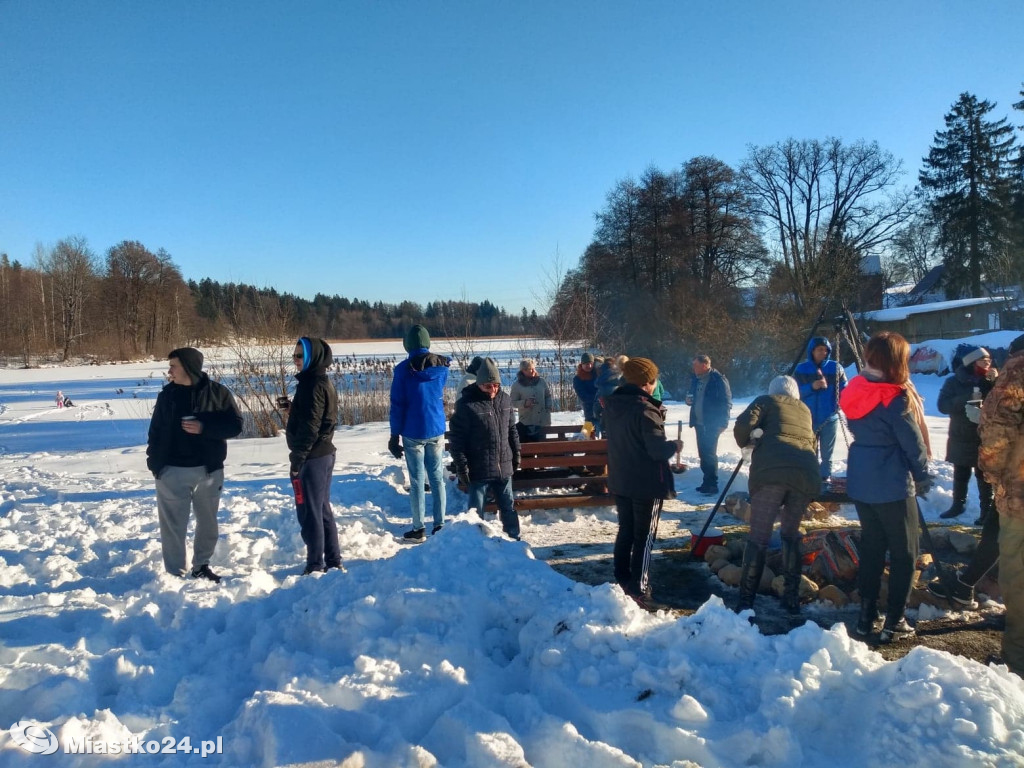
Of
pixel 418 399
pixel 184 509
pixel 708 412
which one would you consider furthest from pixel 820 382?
pixel 184 509

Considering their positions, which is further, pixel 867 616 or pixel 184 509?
pixel 184 509

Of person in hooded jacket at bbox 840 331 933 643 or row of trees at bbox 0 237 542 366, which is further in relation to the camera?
row of trees at bbox 0 237 542 366

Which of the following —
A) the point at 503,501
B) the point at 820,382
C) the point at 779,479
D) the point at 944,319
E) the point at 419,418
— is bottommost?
the point at 503,501

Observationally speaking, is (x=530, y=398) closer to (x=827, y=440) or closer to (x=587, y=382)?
(x=587, y=382)

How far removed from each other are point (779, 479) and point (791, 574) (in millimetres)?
751

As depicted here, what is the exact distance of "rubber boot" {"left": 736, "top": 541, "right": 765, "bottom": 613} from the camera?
428 cm

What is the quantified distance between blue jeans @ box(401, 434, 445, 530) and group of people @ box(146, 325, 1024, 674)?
0.01 meters

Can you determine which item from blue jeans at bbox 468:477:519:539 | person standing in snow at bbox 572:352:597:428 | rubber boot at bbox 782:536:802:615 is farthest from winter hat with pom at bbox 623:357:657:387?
person standing in snow at bbox 572:352:597:428

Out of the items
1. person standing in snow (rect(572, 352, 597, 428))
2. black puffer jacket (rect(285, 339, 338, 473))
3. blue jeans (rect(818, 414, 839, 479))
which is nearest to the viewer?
black puffer jacket (rect(285, 339, 338, 473))

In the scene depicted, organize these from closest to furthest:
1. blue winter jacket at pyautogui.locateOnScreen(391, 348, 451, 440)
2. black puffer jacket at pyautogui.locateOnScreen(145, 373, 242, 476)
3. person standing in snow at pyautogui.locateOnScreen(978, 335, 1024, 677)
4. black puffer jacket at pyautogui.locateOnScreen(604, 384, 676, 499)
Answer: person standing in snow at pyautogui.locateOnScreen(978, 335, 1024, 677)
black puffer jacket at pyautogui.locateOnScreen(604, 384, 676, 499)
black puffer jacket at pyautogui.locateOnScreen(145, 373, 242, 476)
blue winter jacket at pyautogui.locateOnScreen(391, 348, 451, 440)

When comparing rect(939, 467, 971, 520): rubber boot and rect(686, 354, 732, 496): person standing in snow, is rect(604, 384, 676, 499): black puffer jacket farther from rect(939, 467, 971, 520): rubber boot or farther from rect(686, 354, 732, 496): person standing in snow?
rect(939, 467, 971, 520): rubber boot

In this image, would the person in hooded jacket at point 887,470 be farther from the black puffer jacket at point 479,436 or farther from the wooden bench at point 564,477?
the wooden bench at point 564,477

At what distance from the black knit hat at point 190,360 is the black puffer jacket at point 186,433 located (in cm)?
7

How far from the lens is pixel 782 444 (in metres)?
4.19
